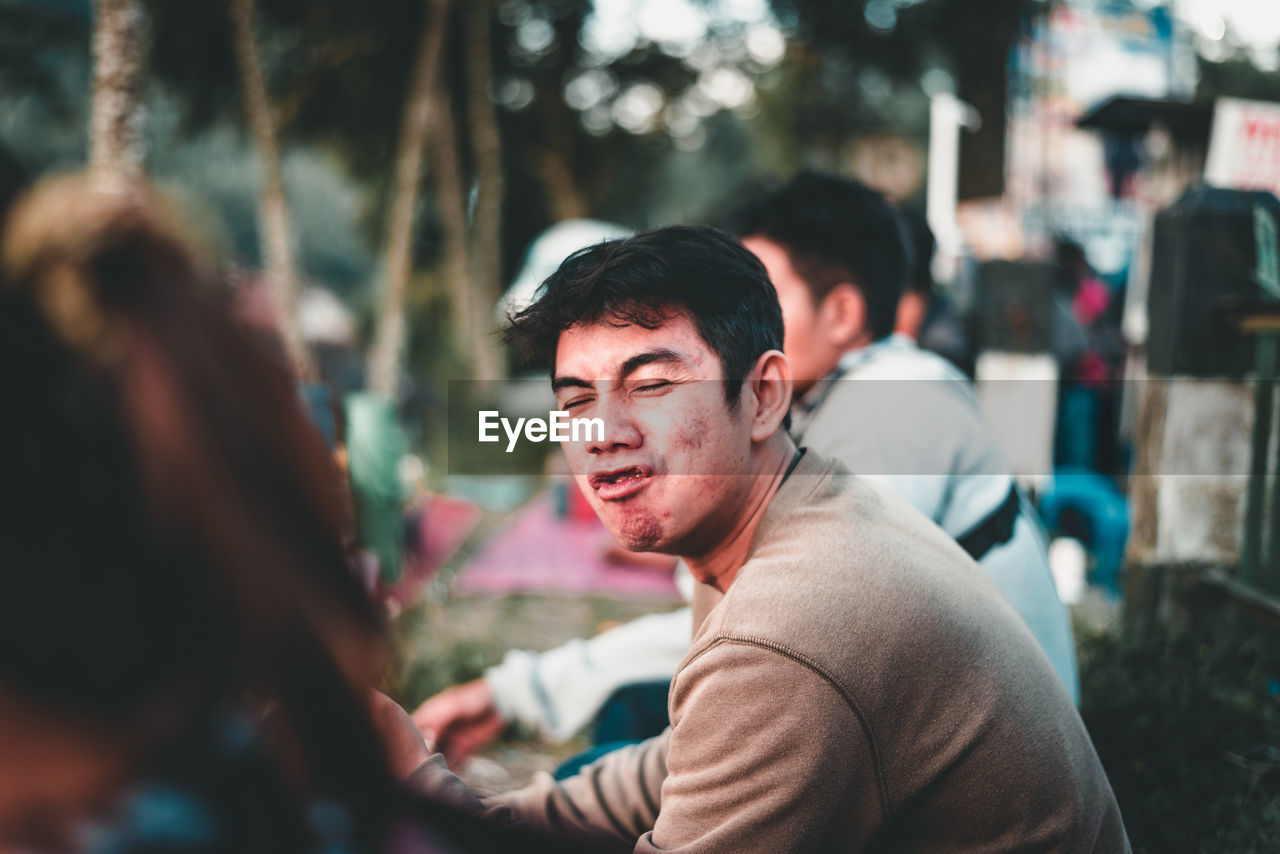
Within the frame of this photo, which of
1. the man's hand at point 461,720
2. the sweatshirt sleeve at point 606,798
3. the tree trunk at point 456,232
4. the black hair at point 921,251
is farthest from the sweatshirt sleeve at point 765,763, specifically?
the tree trunk at point 456,232

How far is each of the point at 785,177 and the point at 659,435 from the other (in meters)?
1.86

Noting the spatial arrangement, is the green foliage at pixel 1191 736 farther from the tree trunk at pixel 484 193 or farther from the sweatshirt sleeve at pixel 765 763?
the tree trunk at pixel 484 193

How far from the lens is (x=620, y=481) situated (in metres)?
1.46

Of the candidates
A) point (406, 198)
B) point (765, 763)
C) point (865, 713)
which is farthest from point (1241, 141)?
point (406, 198)

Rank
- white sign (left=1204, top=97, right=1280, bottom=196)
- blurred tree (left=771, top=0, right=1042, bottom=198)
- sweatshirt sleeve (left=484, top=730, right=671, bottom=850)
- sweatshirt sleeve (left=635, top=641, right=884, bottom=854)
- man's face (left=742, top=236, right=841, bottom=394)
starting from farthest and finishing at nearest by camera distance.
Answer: blurred tree (left=771, top=0, right=1042, bottom=198), white sign (left=1204, top=97, right=1280, bottom=196), man's face (left=742, top=236, right=841, bottom=394), sweatshirt sleeve (left=484, top=730, right=671, bottom=850), sweatshirt sleeve (left=635, top=641, right=884, bottom=854)

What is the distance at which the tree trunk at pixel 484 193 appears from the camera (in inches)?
456

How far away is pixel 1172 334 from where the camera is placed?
3.45 meters

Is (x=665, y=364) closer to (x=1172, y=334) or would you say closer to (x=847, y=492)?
(x=847, y=492)

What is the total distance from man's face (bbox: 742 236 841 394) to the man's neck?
1.02m

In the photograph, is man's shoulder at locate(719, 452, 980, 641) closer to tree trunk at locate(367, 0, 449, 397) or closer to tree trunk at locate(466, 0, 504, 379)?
tree trunk at locate(466, 0, 504, 379)

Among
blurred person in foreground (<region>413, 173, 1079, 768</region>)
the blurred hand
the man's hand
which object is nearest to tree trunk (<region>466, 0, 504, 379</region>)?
blurred person in foreground (<region>413, 173, 1079, 768</region>)

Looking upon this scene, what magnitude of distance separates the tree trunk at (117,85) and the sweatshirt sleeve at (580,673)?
17.3 ft

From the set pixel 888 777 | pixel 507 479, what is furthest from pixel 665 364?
pixel 507 479

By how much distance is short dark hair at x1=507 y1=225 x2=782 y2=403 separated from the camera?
1.47 m
